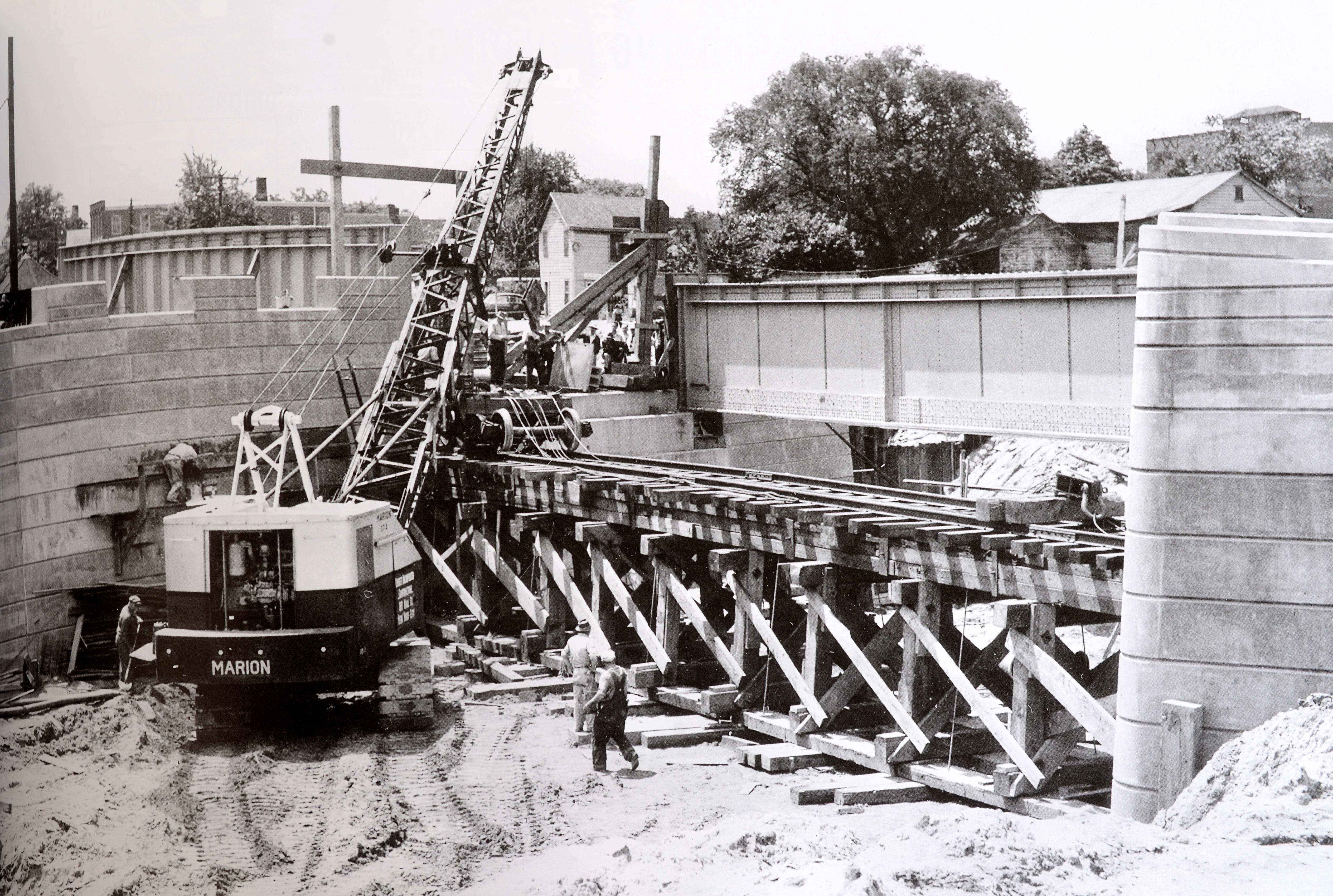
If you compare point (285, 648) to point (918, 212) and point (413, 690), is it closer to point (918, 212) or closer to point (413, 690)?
point (413, 690)

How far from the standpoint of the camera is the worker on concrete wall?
54.6 ft

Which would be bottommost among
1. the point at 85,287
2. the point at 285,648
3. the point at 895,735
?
the point at 895,735

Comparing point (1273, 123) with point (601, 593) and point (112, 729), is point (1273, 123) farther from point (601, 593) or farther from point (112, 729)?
point (112, 729)

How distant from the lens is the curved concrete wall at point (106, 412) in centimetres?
1338

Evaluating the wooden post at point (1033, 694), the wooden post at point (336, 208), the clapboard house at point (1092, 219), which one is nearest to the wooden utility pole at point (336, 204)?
the wooden post at point (336, 208)

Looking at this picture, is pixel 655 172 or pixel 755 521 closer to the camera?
pixel 755 521

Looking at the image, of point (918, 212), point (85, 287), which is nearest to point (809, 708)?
point (85, 287)

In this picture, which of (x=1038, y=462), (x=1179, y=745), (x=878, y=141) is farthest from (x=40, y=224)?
(x=1038, y=462)

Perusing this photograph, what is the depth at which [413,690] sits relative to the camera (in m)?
13.8

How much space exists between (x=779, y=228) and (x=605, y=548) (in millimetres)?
12129

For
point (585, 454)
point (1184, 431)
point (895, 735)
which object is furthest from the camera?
point (585, 454)

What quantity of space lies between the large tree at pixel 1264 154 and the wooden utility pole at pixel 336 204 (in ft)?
60.4

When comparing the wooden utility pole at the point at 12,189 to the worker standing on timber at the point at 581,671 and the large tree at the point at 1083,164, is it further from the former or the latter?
the large tree at the point at 1083,164

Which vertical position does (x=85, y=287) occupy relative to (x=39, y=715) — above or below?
above
